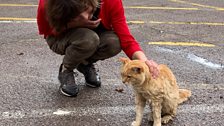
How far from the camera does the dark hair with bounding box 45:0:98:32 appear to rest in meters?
3.20

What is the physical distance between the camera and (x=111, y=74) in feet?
15.3

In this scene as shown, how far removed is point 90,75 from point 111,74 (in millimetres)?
472

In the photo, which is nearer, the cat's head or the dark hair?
the cat's head

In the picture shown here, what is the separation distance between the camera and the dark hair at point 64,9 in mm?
3195

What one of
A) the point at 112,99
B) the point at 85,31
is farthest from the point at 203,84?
the point at 85,31

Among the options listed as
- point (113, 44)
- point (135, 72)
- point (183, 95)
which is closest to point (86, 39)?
point (113, 44)

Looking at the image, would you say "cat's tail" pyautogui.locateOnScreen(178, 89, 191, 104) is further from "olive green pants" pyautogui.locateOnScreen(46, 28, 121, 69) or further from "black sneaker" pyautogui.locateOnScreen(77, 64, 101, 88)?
"black sneaker" pyautogui.locateOnScreen(77, 64, 101, 88)

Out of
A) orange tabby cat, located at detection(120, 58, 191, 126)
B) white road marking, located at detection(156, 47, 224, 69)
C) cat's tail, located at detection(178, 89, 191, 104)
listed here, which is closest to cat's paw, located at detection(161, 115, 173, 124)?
orange tabby cat, located at detection(120, 58, 191, 126)

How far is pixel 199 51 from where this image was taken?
5.60 meters

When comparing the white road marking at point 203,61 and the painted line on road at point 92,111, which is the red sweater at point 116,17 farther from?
the white road marking at point 203,61

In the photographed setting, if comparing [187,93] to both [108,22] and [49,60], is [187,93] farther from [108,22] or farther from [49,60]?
[49,60]

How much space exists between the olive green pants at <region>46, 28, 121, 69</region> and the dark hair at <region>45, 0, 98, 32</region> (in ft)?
1.21

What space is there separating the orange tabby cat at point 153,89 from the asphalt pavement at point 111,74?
6.1 inches

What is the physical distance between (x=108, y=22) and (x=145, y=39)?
244 cm
